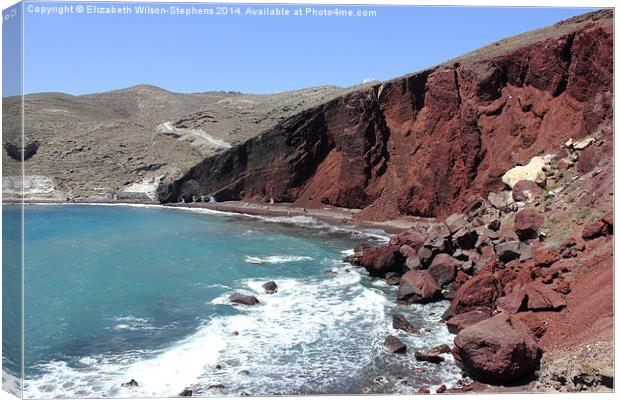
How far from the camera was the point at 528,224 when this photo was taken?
19.5 metres

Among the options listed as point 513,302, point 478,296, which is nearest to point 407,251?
point 478,296

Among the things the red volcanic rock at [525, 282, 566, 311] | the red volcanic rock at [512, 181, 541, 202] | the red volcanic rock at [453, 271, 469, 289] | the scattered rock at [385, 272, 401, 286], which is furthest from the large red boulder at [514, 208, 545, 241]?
the red volcanic rock at [525, 282, 566, 311]

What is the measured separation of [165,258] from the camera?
26.9m

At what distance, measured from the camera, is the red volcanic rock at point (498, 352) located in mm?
10422

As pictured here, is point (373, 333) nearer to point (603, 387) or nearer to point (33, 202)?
point (603, 387)

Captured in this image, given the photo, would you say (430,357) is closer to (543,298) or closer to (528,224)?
(543,298)

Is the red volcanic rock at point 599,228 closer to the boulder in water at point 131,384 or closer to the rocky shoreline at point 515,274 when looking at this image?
the rocky shoreline at point 515,274

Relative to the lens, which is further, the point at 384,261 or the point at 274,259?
the point at 274,259

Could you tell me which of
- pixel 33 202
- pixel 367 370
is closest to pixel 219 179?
pixel 33 202

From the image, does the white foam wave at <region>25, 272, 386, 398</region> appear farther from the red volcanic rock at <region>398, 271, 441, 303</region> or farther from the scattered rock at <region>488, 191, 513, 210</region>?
the scattered rock at <region>488, 191, 513, 210</region>

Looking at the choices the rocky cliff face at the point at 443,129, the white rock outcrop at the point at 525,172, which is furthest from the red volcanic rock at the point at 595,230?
the white rock outcrop at the point at 525,172

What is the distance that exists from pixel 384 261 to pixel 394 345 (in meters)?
8.99

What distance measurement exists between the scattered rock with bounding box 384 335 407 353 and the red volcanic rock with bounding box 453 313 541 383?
2099 millimetres

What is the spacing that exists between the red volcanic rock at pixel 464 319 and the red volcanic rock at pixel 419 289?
2493mm
